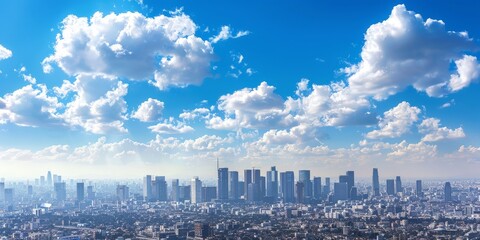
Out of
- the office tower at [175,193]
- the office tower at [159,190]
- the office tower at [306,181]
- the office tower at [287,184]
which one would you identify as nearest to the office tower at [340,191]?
the office tower at [306,181]

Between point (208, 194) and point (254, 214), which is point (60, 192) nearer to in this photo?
point (208, 194)

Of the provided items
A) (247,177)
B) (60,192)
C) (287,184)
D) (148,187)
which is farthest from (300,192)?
(60,192)

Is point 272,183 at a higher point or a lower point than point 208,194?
higher

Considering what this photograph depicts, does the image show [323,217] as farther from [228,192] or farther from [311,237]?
[228,192]

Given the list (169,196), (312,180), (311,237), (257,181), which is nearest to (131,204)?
(169,196)

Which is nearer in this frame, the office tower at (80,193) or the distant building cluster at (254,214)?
the distant building cluster at (254,214)

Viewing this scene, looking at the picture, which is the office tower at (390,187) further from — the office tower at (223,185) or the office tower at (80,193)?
the office tower at (80,193)
